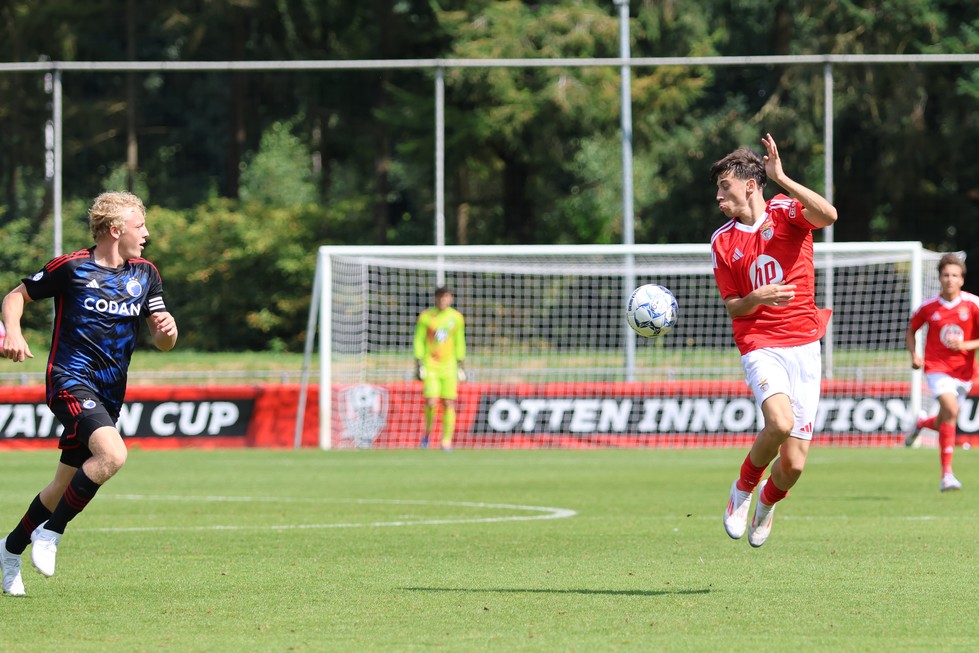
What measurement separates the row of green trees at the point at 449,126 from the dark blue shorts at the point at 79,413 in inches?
729

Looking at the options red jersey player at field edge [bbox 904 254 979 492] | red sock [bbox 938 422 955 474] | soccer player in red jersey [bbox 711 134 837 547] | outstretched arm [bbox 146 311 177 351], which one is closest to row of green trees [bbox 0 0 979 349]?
red jersey player at field edge [bbox 904 254 979 492]

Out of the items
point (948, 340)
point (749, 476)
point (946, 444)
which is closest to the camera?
point (749, 476)

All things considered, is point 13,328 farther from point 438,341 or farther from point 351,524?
point 438,341

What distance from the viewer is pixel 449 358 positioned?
20.6 metres

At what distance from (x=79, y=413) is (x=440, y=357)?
13.3m

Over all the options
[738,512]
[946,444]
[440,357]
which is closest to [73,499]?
[738,512]

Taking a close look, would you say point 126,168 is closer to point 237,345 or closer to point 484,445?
point 237,345

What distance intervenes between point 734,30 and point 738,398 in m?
26.0

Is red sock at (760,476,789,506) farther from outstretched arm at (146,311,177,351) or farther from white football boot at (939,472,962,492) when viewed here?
white football boot at (939,472,962,492)

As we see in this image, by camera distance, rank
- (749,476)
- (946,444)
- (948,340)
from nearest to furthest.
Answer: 1. (749,476)
2. (946,444)
3. (948,340)

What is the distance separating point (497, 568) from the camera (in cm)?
851

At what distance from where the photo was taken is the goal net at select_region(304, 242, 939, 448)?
21078 millimetres

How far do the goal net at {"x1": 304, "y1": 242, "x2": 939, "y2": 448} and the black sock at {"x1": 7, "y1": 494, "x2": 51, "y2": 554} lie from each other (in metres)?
13.2

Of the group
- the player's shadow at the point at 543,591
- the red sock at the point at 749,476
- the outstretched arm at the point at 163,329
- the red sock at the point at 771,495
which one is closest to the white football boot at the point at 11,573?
the outstretched arm at the point at 163,329
